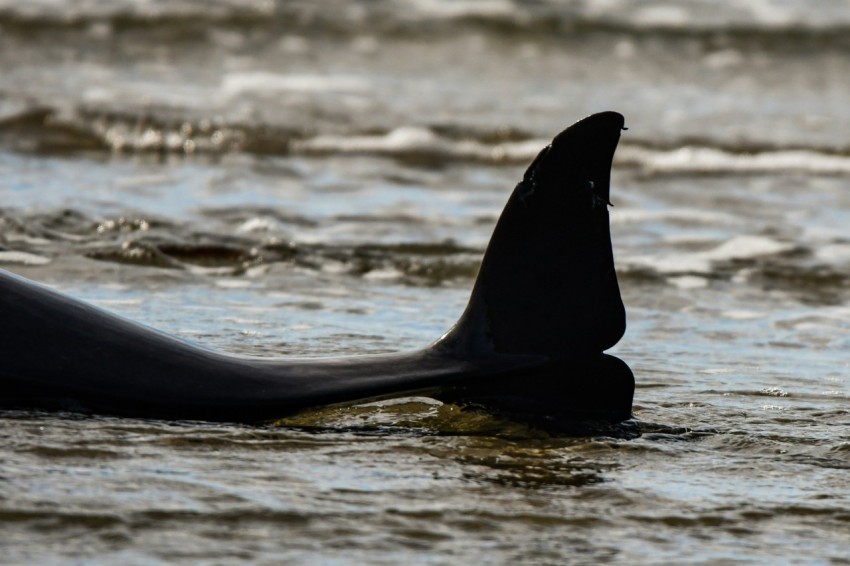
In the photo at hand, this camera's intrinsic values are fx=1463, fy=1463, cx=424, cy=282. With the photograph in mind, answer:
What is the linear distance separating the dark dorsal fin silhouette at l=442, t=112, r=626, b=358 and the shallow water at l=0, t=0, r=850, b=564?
0.96 feet

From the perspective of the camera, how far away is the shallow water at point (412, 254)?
358cm

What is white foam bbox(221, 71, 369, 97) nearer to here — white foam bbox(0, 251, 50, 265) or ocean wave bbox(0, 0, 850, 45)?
ocean wave bbox(0, 0, 850, 45)

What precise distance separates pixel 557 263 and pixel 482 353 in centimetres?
35

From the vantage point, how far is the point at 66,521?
3.41 m

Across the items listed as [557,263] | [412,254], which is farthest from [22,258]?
[557,263]

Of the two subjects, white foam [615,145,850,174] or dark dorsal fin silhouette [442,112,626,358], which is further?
white foam [615,145,850,174]

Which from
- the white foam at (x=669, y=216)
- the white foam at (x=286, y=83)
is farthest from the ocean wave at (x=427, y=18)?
the white foam at (x=669, y=216)

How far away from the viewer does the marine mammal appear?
4.20 m

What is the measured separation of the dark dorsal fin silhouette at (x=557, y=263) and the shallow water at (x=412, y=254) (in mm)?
292

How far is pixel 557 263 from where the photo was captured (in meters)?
4.24

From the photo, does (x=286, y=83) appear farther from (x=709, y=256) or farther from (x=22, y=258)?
(x=22, y=258)

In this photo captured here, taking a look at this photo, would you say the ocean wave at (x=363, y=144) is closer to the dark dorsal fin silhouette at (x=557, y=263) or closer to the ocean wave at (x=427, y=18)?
the ocean wave at (x=427, y=18)

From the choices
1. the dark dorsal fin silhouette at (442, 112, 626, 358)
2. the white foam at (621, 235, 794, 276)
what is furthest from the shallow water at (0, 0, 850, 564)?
the dark dorsal fin silhouette at (442, 112, 626, 358)

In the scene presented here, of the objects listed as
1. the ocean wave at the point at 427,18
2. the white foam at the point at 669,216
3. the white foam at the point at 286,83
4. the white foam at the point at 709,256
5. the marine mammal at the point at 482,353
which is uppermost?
the ocean wave at the point at 427,18
